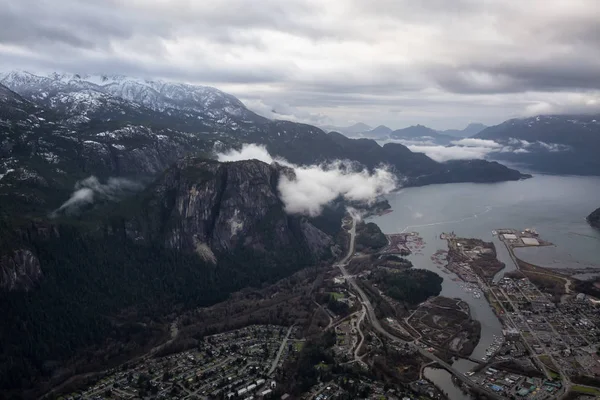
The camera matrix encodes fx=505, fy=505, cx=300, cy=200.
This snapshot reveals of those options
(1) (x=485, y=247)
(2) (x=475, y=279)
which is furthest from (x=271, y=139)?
(2) (x=475, y=279)

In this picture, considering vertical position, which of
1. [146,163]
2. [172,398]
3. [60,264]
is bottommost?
[172,398]

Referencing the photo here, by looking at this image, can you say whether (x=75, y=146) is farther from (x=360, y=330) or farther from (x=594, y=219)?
(x=594, y=219)

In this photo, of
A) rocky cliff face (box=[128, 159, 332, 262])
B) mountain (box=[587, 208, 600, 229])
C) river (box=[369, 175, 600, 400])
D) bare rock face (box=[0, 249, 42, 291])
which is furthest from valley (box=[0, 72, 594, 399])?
mountain (box=[587, 208, 600, 229])

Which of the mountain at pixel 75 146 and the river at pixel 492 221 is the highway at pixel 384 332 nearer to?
the river at pixel 492 221

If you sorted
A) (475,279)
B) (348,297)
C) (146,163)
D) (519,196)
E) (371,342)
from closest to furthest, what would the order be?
(371,342) → (348,297) → (475,279) → (146,163) → (519,196)

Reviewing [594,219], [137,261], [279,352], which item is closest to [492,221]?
[594,219]

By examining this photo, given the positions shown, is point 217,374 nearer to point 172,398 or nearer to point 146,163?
point 172,398
